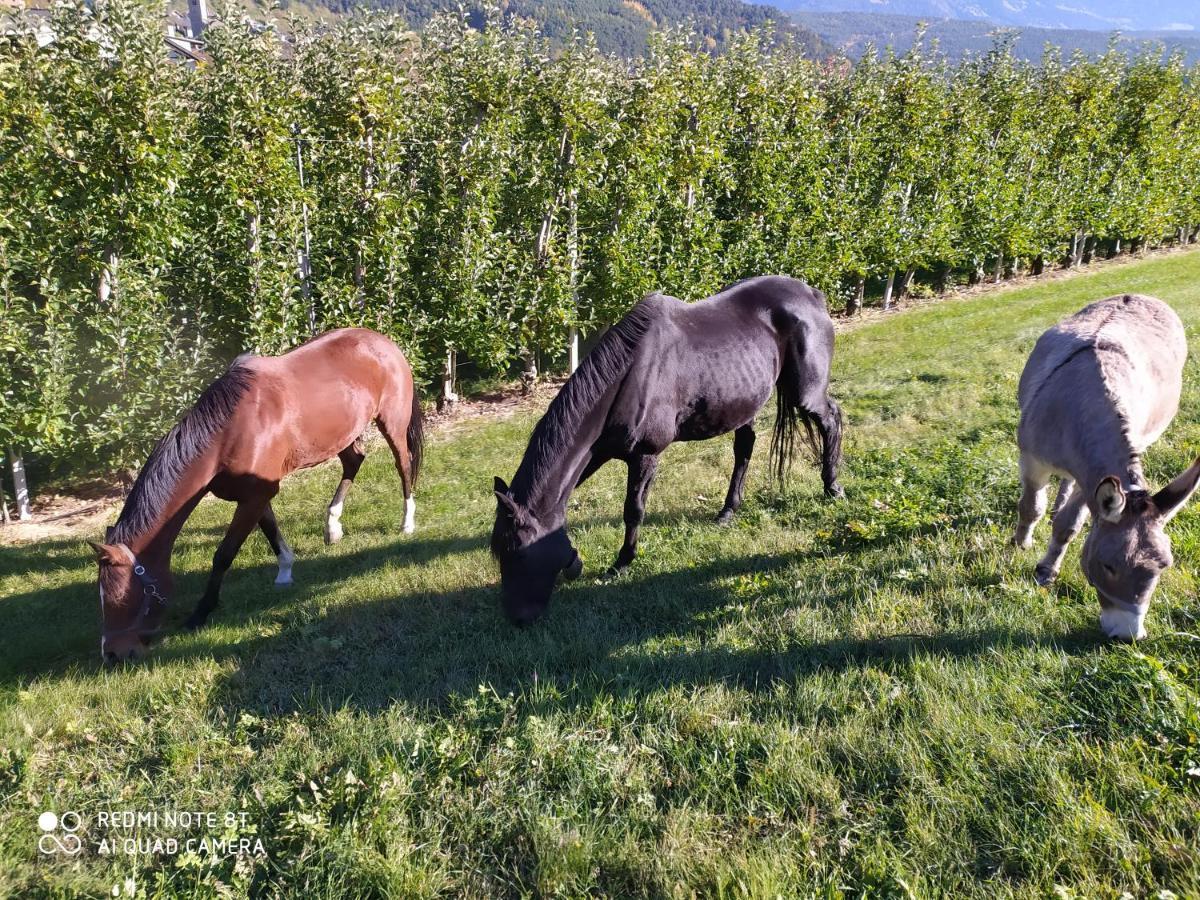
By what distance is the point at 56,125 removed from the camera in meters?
7.38

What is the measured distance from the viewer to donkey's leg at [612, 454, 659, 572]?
5336 millimetres

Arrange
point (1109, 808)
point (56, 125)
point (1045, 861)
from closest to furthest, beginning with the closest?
point (1045, 861)
point (1109, 808)
point (56, 125)

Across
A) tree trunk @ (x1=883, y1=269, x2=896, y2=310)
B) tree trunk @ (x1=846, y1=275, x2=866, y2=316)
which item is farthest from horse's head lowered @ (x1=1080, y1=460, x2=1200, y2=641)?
tree trunk @ (x1=883, y1=269, x2=896, y2=310)

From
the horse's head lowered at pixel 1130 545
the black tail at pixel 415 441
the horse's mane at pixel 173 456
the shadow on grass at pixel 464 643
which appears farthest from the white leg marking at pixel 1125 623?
the black tail at pixel 415 441

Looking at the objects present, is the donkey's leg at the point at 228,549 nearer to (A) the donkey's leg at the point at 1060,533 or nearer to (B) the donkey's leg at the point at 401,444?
(B) the donkey's leg at the point at 401,444

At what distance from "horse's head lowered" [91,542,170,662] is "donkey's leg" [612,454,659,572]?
11.0 ft

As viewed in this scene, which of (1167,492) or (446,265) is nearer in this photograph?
(1167,492)

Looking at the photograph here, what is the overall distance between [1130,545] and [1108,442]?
657 millimetres

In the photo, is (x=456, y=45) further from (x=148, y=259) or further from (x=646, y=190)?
(x=148, y=259)

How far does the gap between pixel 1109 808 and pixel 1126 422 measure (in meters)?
1.93

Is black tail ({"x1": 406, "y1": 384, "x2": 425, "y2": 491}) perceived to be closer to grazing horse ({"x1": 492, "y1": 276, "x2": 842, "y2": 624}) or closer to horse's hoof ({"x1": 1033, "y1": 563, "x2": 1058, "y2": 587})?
grazing horse ({"x1": 492, "y1": 276, "x2": 842, "y2": 624})

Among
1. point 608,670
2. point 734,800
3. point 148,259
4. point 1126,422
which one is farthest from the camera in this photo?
point 148,259

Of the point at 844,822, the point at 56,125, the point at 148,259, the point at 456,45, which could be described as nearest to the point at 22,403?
the point at 148,259

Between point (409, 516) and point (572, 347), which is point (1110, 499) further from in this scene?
point (572, 347)
